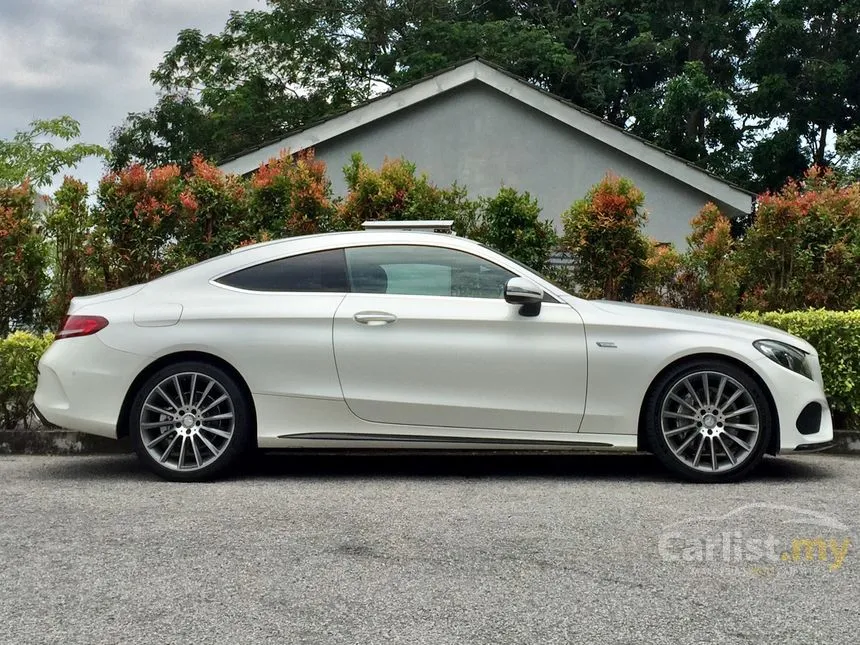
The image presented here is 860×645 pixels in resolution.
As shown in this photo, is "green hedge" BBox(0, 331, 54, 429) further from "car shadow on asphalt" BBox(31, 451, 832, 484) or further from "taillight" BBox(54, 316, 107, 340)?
"taillight" BBox(54, 316, 107, 340)

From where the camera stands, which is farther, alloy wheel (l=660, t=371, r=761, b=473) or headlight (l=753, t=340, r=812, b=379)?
headlight (l=753, t=340, r=812, b=379)

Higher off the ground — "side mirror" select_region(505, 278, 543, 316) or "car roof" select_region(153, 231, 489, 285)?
"car roof" select_region(153, 231, 489, 285)

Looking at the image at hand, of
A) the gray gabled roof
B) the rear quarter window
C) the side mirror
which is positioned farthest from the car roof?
the gray gabled roof

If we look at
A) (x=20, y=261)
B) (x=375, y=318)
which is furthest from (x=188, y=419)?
(x=20, y=261)

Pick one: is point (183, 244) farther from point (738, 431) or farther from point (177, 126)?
point (177, 126)

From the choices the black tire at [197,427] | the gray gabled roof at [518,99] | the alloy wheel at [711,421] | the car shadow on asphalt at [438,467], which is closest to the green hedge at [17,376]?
the car shadow on asphalt at [438,467]

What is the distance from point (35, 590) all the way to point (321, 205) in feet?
21.4

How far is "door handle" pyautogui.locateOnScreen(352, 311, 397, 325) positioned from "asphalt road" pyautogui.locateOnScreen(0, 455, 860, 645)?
108cm

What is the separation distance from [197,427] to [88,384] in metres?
0.81

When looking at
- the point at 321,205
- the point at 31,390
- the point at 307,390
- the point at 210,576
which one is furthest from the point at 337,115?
the point at 210,576

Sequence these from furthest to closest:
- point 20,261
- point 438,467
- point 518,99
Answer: point 518,99
point 20,261
point 438,467

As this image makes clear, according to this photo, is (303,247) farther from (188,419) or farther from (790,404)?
(790,404)

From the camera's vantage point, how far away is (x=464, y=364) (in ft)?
21.5

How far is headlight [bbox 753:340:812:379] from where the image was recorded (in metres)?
6.59
